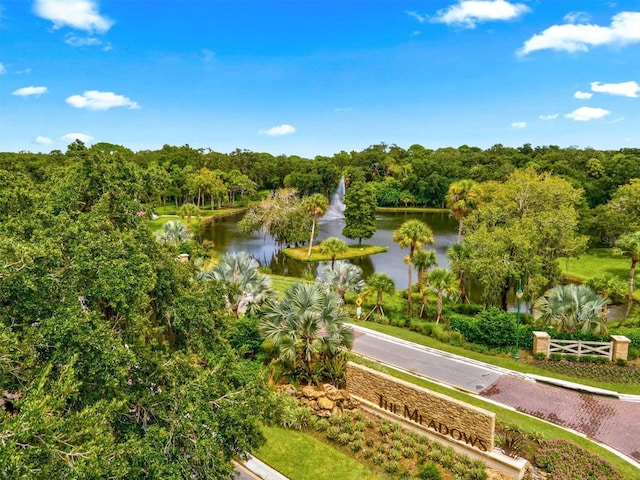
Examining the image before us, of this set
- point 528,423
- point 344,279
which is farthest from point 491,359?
point 344,279

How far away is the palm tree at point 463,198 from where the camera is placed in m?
38.2

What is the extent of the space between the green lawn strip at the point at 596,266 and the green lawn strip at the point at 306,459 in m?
28.0

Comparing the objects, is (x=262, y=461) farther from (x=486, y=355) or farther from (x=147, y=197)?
(x=486, y=355)

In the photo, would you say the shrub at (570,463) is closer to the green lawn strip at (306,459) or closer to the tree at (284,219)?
the green lawn strip at (306,459)

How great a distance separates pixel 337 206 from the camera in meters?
76.3

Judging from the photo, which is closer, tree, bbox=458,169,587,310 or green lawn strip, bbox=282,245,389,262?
tree, bbox=458,169,587,310

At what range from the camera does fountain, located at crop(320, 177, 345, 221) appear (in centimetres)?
7074

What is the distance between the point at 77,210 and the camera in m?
9.38

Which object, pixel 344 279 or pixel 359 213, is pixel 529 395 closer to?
pixel 344 279

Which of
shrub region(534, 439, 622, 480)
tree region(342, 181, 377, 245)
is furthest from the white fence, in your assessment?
tree region(342, 181, 377, 245)

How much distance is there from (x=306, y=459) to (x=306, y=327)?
186 inches

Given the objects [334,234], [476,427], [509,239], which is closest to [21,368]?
[476,427]

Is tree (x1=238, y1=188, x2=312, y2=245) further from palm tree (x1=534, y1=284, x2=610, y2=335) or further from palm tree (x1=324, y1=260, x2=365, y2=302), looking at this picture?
palm tree (x1=534, y1=284, x2=610, y2=335)

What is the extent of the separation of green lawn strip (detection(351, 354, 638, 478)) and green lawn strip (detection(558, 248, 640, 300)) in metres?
22.5
